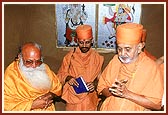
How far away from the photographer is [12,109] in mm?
4816

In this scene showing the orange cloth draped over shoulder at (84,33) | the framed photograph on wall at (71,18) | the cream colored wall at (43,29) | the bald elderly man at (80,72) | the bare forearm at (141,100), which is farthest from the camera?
the cream colored wall at (43,29)

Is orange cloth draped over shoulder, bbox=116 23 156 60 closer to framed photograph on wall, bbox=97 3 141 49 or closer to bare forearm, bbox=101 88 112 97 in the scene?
bare forearm, bbox=101 88 112 97

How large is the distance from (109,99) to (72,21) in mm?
3209

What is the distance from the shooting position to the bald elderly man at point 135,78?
181 inches

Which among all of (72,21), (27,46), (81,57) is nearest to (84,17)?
(72,21)

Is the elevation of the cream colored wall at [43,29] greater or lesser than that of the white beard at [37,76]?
greater

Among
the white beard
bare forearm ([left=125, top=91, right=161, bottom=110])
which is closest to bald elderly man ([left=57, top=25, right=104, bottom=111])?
the white beard

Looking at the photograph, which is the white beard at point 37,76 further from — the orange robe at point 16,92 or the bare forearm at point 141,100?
the bare forearm at point 141,100

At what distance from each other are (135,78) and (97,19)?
331 cm

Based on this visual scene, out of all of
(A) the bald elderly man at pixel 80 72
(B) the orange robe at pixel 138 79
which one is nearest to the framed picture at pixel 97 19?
(A) the bald elderly man at pixel 80 72

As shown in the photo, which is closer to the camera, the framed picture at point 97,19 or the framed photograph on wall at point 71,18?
the framed picture at point 97,19

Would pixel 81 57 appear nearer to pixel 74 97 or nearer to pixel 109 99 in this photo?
pixel 74 97

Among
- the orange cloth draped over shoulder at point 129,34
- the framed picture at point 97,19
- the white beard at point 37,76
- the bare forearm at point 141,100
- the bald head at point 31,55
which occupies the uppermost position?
the framed picture at point 97,19

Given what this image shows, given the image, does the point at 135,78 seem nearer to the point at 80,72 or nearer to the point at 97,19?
the point at 80,72
